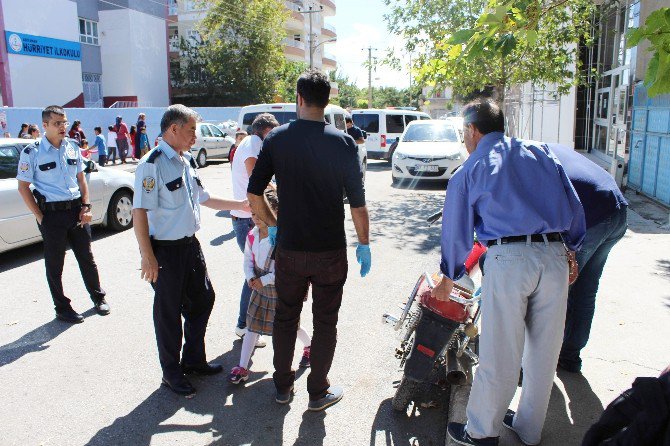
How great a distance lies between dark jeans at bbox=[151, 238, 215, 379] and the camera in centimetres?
366

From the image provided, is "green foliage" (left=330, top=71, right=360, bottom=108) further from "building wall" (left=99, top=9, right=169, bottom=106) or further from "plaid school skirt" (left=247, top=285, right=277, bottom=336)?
"plaid school skirt" (left=247, top=285, right=277, bottom=336)

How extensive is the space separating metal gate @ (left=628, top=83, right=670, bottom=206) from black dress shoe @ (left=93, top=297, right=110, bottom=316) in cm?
890

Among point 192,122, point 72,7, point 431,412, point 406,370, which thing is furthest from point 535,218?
point 72,7

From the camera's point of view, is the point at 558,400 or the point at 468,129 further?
the point at 558,400

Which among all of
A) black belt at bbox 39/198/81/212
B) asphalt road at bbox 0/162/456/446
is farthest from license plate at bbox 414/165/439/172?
black belt at bbox 39/198/81/212

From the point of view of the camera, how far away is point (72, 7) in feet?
94.6

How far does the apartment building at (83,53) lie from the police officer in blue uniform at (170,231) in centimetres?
2596

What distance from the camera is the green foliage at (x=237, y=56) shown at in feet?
122

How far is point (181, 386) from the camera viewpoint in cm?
371

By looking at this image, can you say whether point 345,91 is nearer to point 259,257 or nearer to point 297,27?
point 297,27

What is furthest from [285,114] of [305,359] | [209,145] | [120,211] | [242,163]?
[305,359]

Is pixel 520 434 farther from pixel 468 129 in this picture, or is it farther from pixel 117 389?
pixel 117 389

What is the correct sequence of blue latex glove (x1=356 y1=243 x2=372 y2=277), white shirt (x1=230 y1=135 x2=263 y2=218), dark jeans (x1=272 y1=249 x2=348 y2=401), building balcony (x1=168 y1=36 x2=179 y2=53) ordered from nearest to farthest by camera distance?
dark jeans (x1=272 y1=249 x2=348 y2=401) < blue latex glove (x1=356 y1=243 x2=372 y2=277) < white shirt (x1=230 y1=135 x2=263 y2=218) < building balcony (x1=168 y1=36 x2=179 y2=53)

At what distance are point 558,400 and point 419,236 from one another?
5014mm
